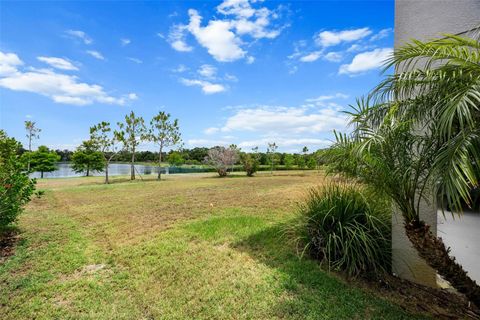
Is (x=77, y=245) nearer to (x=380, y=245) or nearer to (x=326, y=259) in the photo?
(x=326, y=259)

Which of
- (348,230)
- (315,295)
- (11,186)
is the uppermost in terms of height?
(11,186)

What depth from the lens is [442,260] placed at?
8.10 ft

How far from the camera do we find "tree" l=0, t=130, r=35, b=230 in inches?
187

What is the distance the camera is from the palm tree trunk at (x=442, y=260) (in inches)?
97.1

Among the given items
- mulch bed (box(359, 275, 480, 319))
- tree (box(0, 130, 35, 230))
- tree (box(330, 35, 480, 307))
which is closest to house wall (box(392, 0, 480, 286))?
mulch bed (box(359, 275, 480, 319))

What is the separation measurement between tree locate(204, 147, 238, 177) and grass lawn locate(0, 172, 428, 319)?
56.1ft

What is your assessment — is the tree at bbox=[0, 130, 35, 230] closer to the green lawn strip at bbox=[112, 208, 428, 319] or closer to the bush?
the green lawn strip at bbox=[112, 208, 428, 319]

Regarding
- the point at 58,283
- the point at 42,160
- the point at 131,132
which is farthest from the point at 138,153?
the point at 58,283

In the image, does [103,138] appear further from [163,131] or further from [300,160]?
[300,160]

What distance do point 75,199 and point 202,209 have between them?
259 inches

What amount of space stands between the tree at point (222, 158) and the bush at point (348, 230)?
62.7ft

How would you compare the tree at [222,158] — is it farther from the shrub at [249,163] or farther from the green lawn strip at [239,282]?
the green lawn strip at [239,282]

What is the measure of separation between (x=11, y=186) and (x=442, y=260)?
725 cm

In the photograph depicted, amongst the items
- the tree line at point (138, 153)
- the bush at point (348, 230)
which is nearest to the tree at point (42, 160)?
the tree line at point (138, 153)
